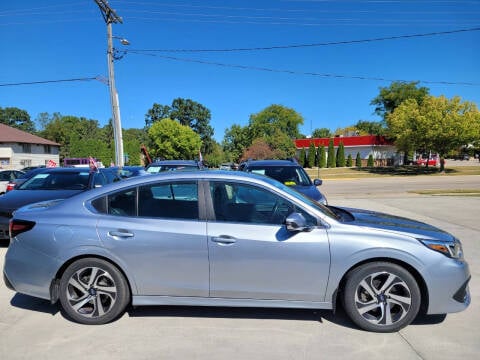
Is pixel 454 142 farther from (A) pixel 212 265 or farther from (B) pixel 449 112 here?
(A) pixel 212 265

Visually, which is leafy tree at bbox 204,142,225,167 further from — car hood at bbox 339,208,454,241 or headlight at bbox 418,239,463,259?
headlight at bbox 418,239,463,259

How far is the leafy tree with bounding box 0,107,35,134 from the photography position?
107 metres

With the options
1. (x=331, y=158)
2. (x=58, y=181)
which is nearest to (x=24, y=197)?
(x=58, y=181)

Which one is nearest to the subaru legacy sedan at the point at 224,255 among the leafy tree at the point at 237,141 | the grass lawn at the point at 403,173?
the grass lawn at the point at 403,173

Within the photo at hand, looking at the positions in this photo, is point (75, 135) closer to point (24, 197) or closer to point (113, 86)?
point (113, 86)

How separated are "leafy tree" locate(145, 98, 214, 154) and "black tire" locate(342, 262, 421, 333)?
3824 inches

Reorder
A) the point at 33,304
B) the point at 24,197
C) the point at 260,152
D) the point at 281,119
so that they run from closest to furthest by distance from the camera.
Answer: the point at 33,304
the point at 24,197
the point at 260,152
the point at 281,119

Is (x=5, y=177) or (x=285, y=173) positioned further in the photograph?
(x=5, y=177)

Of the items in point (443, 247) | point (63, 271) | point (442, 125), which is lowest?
point (63, 271)

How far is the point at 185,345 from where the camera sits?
332 cm

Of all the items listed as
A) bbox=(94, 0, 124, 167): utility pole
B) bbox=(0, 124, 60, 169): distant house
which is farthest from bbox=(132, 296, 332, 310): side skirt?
bbox=(0, 124, 60, 169): distant house

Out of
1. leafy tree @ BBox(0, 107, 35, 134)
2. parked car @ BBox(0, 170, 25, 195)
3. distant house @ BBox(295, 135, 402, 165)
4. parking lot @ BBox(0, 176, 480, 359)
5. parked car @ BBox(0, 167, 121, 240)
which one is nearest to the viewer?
parking lot @ BBox(0, 176, 480, 359)

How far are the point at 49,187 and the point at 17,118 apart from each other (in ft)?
398

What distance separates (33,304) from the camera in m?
4.30
